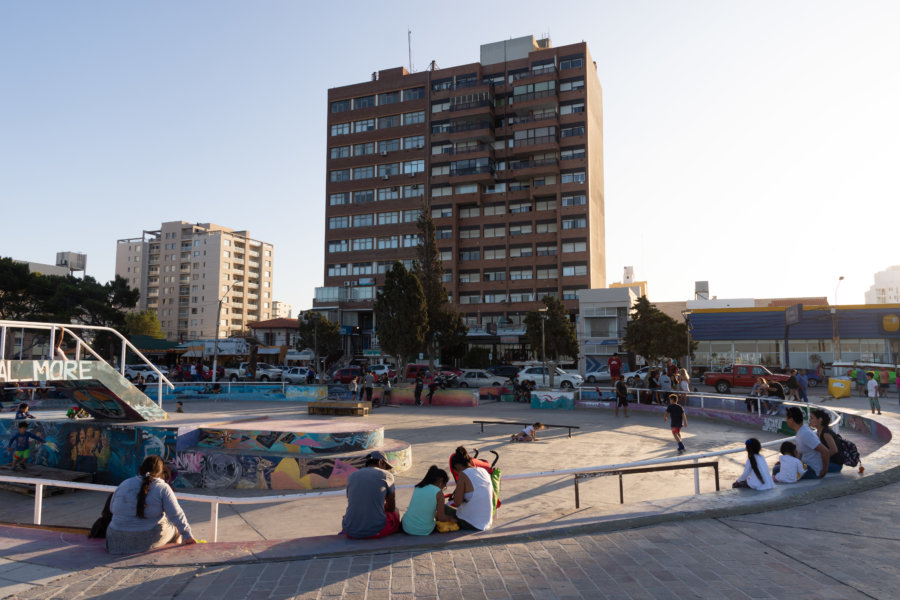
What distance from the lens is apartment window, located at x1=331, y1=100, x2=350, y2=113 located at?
72.0m

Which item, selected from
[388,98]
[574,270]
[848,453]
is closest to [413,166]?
[388,98]

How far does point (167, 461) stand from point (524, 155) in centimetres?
5750

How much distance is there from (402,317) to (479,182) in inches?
1379

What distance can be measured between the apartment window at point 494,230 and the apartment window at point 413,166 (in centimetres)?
1142

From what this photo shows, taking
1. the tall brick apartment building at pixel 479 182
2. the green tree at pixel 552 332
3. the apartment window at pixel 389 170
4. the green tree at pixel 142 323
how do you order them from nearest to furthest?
the green tree at pixel 552 332 < the tall brick apartment building at pixel 479 182 < the apartment window at pixel 389 170 < the green tree at pixel 142 323

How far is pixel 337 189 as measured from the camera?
2773 inches

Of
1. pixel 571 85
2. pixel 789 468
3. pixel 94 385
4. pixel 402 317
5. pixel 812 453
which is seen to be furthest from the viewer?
pixel 571 85

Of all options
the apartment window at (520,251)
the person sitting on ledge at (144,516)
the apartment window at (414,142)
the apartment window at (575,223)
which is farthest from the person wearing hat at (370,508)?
the apartment window at (414,142)

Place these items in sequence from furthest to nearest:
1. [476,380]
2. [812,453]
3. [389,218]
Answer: [389,218] → [476,380] → [812,453]

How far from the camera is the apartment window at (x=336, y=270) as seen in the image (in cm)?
6868

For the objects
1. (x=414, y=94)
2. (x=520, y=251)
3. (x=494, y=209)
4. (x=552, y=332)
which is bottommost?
(x=552, y=332)

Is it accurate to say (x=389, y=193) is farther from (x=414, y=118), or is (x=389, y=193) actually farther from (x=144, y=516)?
(x=144, y=516)

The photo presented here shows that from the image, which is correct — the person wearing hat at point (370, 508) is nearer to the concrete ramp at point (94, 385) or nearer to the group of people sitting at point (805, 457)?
the group of people sitting at point (805, 457)

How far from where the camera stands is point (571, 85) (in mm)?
62219
